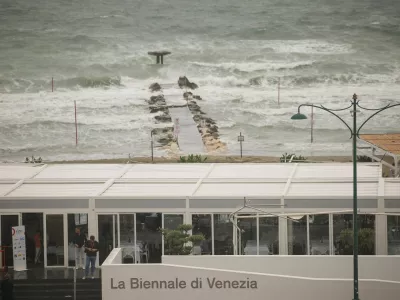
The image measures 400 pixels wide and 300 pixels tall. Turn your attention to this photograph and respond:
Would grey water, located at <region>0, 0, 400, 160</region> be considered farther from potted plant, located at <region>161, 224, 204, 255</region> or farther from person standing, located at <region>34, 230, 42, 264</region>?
potted plant, located at <region>161, 224, 204, 255</region>

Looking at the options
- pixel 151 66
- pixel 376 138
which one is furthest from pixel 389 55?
pixel 151 66

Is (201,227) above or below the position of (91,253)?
above

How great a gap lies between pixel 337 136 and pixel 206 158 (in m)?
3.56

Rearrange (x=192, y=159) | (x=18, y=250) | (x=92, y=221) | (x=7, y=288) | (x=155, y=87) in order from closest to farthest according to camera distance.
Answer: (x=7, y=288) → (x=18, y=250) → (x=92, y=221) → (x=192, y=159) → (x=155, y=87)

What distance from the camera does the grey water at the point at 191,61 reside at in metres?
32.2

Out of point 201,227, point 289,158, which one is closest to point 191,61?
point 289,158

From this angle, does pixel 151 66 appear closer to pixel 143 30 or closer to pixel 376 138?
pixel 143 30

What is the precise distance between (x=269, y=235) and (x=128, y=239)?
2.82 metres

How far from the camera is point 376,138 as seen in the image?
2866 cm

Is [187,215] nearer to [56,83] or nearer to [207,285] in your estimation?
[207,285]

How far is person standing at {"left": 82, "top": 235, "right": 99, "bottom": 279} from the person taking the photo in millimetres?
22891

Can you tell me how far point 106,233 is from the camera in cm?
2423

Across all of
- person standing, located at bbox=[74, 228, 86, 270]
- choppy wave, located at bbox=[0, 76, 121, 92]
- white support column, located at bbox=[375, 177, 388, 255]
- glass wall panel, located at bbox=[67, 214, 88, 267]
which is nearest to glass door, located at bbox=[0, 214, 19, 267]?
glass wall panel, located at bbox=[67, 214, 88, 267]

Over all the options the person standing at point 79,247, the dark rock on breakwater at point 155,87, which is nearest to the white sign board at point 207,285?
the person standing at point 79,247
